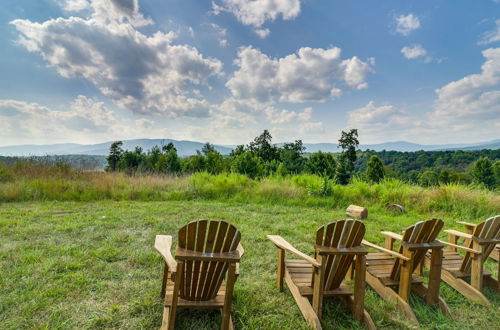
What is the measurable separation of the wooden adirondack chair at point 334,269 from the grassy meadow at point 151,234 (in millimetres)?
136

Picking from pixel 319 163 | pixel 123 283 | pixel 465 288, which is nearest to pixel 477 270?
pixel 465 288

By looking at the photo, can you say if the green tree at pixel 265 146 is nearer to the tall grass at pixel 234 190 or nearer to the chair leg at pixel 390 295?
the tall grass at pixel 234 190

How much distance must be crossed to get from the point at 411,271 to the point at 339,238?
3.15 feet

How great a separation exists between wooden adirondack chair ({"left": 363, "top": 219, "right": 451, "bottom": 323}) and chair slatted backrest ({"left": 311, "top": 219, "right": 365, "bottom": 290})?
0.48m

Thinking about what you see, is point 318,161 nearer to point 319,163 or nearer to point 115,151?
point 319,163

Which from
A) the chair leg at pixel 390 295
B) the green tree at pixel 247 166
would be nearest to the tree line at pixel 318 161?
the green tree at pixel 247 166

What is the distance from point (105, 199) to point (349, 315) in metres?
7.42

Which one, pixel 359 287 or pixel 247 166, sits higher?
pixel 247 166

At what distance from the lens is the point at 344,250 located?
2.05m

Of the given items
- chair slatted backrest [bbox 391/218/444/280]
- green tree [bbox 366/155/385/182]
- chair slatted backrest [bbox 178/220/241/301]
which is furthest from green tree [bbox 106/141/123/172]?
chair slatted backrest [bbox 391/218/444/280]

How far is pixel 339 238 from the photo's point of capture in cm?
207

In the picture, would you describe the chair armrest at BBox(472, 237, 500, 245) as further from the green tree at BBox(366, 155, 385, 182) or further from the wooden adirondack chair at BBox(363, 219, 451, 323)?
the green tree at BBox(366, 155, 385, 182)

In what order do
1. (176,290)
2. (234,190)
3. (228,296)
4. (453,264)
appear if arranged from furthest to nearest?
(234,190), (453,264), (228,296), (176,290)

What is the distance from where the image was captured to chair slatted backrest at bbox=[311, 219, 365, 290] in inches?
80.2
